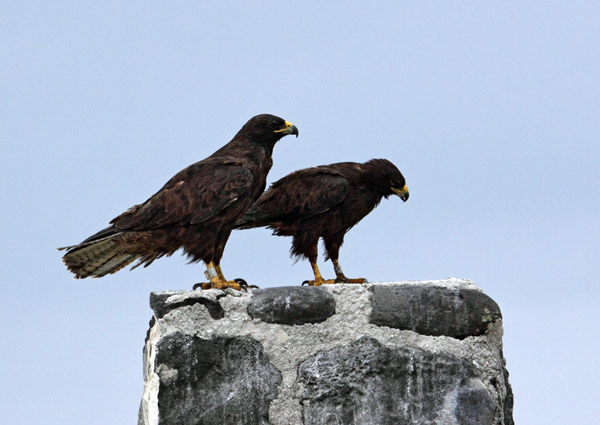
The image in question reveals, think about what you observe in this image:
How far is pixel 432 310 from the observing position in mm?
4246

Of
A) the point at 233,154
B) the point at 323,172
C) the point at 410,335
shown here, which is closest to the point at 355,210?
the point at 323,172

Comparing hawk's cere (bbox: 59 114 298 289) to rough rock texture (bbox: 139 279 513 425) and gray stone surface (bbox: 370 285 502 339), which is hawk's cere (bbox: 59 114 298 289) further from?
gray stone surface (bbox: 370 285 502 339)

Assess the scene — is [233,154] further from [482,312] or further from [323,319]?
[482,312]

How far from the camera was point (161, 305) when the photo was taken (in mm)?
4121

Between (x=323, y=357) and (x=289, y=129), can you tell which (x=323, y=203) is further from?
(x=323, y=357)

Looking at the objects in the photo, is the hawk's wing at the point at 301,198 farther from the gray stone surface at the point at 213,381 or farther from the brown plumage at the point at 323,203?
the gray stone surface at the point at 213,381

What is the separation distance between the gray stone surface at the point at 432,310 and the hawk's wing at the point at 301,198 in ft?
6.91

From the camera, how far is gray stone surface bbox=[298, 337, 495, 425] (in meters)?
4.10

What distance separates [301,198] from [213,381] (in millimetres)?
2557

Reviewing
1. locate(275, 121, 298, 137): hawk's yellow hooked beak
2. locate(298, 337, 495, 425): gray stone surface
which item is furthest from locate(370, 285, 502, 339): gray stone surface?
locate(275, 121, 298, 137): hawk's yellow hooked beak

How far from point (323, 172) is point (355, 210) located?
44 centimetres

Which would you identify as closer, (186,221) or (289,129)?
(186,221)

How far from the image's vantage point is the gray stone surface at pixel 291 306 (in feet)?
13.6

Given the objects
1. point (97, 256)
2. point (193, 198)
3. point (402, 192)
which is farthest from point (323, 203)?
point (97, 256)
